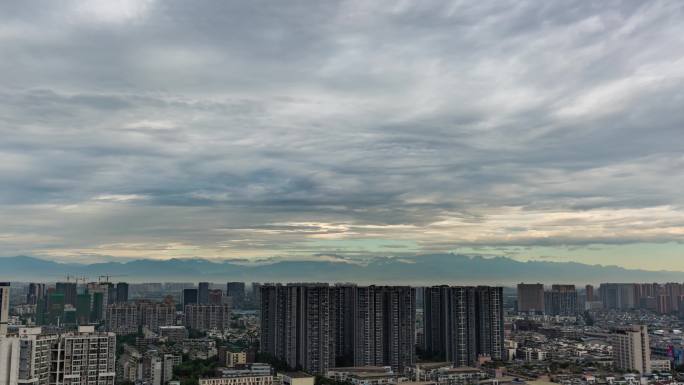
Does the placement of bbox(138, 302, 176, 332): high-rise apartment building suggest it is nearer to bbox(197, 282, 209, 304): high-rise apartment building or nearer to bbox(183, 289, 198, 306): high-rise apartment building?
bbox(183, 289, 198, 306): high-rise apartment building

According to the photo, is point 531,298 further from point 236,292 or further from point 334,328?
point 334,328

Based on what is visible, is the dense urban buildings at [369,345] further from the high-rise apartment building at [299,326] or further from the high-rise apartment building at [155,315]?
the high-rise apartment building at [155,315]

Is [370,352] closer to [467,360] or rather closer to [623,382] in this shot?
[467,360]

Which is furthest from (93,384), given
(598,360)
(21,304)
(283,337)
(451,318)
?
(21,304)

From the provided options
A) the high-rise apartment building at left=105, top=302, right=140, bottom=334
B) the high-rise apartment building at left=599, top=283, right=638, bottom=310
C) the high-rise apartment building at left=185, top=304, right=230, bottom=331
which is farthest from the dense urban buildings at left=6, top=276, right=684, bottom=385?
the high-rise apartment building at left=599, top=283, right=638, bottom=310

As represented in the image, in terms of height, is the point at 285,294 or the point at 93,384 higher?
the point at 285,294
